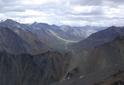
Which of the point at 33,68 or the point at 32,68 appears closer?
the point at 33,68

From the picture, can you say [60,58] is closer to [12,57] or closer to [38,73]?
[38,73]

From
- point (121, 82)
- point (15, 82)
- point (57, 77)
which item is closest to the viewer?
point (121, 82)

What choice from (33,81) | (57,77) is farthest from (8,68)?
(57,77)

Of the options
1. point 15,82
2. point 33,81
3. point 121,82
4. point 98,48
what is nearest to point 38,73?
point 33,81

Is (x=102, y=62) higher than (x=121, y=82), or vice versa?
(x=121, y=82)

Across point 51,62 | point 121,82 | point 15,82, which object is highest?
point 121,82

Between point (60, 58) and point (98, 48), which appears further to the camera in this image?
point (60, 58)

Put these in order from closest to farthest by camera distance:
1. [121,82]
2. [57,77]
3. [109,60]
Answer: [121,82], [109,60], [57,77]
